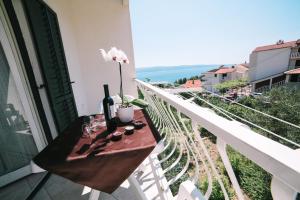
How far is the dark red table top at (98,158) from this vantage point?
2.81ft

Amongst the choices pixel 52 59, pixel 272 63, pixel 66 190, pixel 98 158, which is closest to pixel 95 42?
pixel 52 59

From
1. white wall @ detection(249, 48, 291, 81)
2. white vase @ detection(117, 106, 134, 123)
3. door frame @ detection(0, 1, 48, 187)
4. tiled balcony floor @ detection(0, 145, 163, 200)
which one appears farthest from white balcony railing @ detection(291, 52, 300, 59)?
door frame @ detection(0, 1, 48, 187)

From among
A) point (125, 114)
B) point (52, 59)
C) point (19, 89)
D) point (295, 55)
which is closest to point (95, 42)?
point (52, 59)

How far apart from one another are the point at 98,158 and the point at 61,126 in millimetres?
1677

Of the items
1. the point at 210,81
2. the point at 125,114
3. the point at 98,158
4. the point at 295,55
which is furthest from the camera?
the point at 210,81

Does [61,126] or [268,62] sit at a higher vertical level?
[61,126]

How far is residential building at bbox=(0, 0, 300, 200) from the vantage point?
17.0 inches

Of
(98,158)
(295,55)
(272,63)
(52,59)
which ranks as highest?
(52,59)

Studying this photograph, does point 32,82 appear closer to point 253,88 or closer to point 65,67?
point 65,67

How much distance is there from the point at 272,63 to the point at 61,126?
3025 centimetres

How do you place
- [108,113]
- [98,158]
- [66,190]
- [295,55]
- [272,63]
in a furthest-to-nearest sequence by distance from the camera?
[272,63] → [295,55] → [66,190] → [108,113] → [98,158]

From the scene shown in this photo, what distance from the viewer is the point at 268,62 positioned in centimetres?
2455

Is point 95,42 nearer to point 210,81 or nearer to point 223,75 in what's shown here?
point 210,81

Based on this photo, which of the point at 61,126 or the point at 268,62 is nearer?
the point at 61,126
